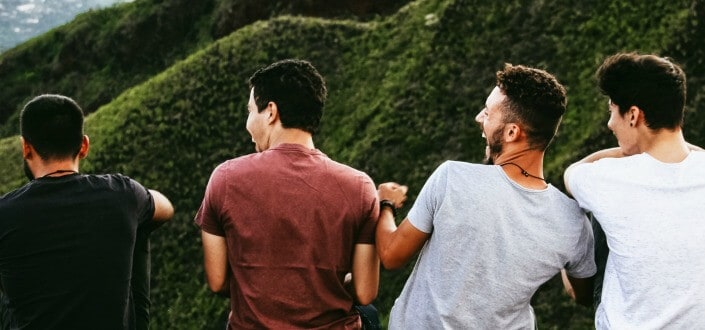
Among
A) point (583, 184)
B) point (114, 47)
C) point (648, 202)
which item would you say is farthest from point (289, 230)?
point (114, 47)

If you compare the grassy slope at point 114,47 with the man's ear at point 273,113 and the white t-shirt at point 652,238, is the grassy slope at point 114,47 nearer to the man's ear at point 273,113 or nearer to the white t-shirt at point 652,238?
the man's ear at point 273,113

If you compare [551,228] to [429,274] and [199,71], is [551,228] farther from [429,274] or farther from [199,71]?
[199,71]

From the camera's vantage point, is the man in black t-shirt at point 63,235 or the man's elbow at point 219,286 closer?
A: the man in black t-shirt at point 63,235

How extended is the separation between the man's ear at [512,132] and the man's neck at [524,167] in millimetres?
73

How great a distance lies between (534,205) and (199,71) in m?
15.5

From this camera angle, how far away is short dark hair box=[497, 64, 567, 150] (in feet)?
12.5

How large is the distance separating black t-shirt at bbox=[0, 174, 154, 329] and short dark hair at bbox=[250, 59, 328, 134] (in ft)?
3.29

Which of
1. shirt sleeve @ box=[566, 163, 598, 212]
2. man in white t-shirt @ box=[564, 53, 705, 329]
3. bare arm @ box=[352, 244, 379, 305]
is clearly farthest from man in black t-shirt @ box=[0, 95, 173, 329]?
man in white t-shirt @ box=[564, 53, 705, 329]

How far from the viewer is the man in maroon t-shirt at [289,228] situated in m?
3.77

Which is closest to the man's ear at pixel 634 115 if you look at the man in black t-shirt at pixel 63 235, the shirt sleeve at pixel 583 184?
the shirt sleeve at pixel 583 184

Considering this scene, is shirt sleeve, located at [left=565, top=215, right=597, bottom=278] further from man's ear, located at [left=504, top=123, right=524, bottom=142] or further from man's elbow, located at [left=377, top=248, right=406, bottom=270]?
man's elbow, located at [left=377, top=248, right=406, bottom=270]

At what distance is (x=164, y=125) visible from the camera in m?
16.6

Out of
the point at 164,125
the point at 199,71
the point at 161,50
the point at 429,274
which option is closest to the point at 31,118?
the point at 429,274

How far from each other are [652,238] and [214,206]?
2314mm
